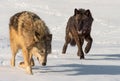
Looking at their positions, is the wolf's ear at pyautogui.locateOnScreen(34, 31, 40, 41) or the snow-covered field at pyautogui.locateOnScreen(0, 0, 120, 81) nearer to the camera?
the wolf's ear at pyautogui.locateOnScreen(34, 31, 40, 41)

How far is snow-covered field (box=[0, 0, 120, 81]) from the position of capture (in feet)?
32.1

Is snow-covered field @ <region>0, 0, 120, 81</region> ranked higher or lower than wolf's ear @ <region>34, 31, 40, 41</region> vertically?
lower

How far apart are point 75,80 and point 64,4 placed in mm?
24543

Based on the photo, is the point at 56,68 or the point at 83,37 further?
the point at 83,37

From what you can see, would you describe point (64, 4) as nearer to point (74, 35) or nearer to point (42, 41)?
point (74, 35)

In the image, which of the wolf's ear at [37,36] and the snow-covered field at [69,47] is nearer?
the wolf's ear at [37,36]

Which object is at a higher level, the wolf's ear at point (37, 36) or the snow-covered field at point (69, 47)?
the wolf's ear at point (37, 36)

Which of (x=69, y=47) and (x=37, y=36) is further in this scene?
(x=69, y=47)

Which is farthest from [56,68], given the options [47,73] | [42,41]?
[42,41]

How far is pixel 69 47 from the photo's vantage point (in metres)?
17.9

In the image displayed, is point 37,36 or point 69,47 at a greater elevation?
point 37,36

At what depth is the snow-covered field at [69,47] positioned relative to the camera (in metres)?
9.79

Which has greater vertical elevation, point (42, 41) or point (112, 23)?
point (42, 41)

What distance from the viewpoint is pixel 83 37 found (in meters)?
14.9
